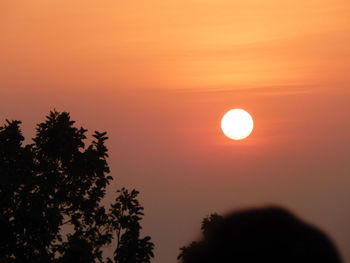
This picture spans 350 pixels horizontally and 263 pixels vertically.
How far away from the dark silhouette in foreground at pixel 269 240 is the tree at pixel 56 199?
2062 centimetres

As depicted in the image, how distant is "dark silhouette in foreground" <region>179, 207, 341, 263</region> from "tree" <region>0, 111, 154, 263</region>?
67.6ft

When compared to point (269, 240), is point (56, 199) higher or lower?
higher

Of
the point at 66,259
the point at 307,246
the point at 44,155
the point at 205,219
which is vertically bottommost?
the point at 307,246

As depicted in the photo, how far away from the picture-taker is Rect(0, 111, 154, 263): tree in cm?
2633

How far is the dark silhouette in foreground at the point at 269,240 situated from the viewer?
197 inches

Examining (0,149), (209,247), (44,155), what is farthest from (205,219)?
(209,247)

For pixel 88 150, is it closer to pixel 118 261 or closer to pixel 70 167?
pixel 70 167

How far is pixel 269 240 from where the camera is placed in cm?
528

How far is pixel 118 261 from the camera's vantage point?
2877cm

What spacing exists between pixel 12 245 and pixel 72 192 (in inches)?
154

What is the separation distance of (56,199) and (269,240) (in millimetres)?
22993

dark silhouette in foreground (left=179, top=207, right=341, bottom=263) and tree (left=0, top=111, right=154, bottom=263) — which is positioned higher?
tree (left=0, top=111, right=154, bottom=263)

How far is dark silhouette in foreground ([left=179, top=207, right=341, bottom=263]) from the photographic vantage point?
16.4 feet

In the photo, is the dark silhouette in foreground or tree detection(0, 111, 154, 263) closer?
the dark silhouette in foreground
